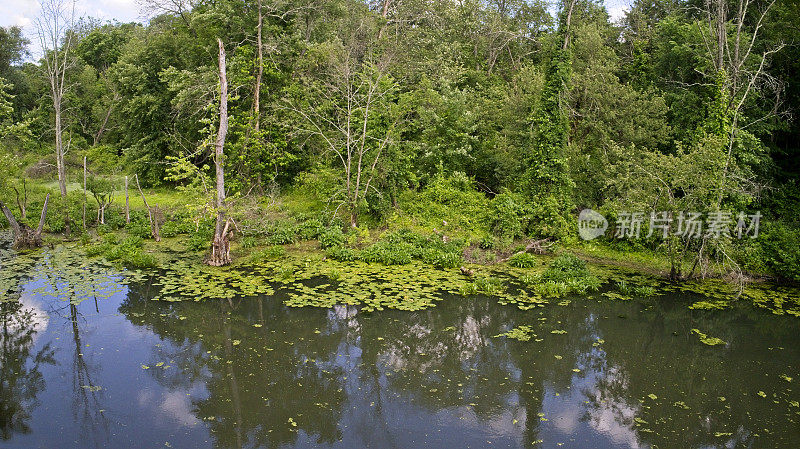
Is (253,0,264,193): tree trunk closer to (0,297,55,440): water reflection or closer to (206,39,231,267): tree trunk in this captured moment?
(206,39,231,267): tree trunk

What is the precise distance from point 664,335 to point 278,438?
26.1 feet

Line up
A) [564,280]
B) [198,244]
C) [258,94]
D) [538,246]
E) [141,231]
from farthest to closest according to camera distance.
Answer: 1. [258,94]
2. [141,231]
3. [538,246]
4. [198,244]
5. [564,280]

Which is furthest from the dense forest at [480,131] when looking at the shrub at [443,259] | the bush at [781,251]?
the shrub at [443,259]

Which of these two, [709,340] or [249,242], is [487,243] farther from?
[249,242]

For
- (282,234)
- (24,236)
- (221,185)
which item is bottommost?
(24,236)

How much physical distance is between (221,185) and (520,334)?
8.61 m

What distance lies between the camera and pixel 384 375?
8.50 meters

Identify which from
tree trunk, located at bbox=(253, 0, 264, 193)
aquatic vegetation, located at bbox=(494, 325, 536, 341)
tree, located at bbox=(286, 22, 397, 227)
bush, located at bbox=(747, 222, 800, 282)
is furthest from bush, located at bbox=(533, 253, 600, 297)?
tree trunk, located at bbox=(253, 0, 264, 193)

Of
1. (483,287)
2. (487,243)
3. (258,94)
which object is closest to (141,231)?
(258,94)

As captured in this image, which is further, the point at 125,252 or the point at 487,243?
the point at 487,243

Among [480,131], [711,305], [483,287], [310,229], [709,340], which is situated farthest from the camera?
[480,131]

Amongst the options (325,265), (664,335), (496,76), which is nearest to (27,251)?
(325,265)

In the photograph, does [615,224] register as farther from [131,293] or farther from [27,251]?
[27,251]

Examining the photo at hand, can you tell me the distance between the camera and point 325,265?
14.0 m
